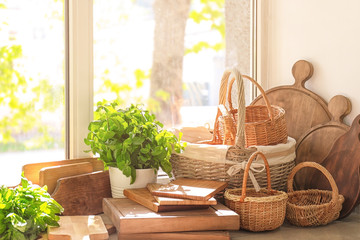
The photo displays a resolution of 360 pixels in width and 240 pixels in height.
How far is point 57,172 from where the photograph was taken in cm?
144

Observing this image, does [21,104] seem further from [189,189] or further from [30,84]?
[189,189]

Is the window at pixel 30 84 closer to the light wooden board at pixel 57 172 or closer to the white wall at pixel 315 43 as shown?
the light wooden board at pixel 57 172

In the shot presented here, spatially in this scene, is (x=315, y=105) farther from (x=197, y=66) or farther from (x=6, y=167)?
(x=6, y=167)

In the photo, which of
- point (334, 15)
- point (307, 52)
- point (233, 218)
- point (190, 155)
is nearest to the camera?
point (233, 218)

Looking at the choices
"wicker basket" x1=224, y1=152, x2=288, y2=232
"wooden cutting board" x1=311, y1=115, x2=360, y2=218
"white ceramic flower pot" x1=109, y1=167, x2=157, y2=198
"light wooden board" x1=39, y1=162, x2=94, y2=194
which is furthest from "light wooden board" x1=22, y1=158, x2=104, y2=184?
"wooden cutting board" x1=311, y1=115, x2=360, y2=218

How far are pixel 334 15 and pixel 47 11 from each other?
3.10ft

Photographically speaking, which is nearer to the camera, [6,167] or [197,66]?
[6,167]

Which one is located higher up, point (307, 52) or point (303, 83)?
point (307, 52)

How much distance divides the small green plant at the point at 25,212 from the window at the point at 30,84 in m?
0.35

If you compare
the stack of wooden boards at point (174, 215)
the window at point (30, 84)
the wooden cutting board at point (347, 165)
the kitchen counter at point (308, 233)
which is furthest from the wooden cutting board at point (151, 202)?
the wooden cutting board at point (347, 165)

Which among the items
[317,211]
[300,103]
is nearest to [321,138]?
[300,103]

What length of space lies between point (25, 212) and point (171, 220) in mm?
356

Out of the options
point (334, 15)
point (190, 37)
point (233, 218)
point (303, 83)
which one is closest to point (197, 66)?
point (190, 37)

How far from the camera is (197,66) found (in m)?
1.83
